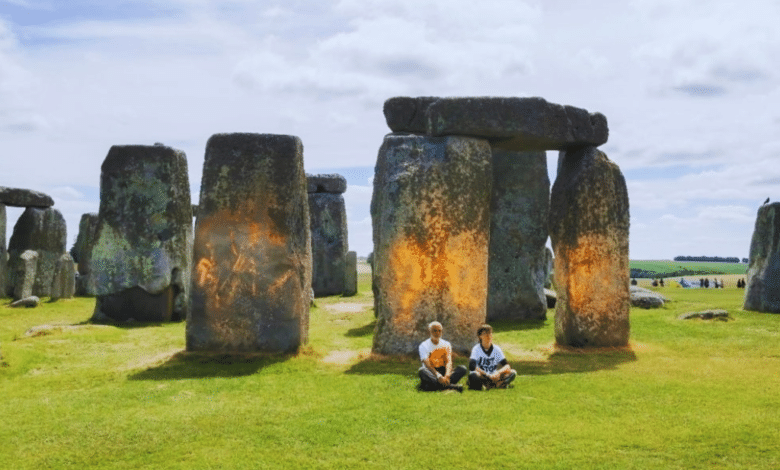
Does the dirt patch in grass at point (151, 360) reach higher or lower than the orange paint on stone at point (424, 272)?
lower

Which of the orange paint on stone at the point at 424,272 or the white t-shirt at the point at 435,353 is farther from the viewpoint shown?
the orange paint on stone at the point at 424,272

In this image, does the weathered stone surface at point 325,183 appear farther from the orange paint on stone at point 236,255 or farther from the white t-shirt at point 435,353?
the white t-shirt at point 435,353

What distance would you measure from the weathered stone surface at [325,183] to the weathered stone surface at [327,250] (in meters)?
0.68

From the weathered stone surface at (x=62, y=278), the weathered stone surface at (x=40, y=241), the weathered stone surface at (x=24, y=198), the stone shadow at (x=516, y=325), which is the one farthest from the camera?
the weathered stone surface at (x=40, y=241)

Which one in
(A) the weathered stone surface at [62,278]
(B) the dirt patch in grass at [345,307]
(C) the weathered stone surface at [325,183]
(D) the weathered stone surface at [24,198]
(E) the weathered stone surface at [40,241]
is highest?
(C) the weathered stone surface at [325,183]

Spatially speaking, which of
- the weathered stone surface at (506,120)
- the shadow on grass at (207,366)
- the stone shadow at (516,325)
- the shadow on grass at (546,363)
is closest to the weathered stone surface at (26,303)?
the shadow on grass at (207,366)

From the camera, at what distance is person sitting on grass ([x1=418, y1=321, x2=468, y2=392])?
8.98 metres

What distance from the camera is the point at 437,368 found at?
924 centimetres

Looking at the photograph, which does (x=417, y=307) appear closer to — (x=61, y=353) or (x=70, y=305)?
(x=61, y=353)

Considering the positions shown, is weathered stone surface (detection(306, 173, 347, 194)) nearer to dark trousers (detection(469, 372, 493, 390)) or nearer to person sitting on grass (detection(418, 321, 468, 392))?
person sitting on grass (detection(418, 321, 468, 392))

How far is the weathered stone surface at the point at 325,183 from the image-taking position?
26484 millimetres

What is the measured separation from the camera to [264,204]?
1170cm

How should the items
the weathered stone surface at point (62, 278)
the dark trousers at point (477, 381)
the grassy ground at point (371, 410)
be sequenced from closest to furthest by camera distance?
1. the grassy ground at point (371, 410)
2. the dark trousers at point (477, 381)
3. the weathered stone surface at point (62, 278)

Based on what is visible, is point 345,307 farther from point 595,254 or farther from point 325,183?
point 595,254
